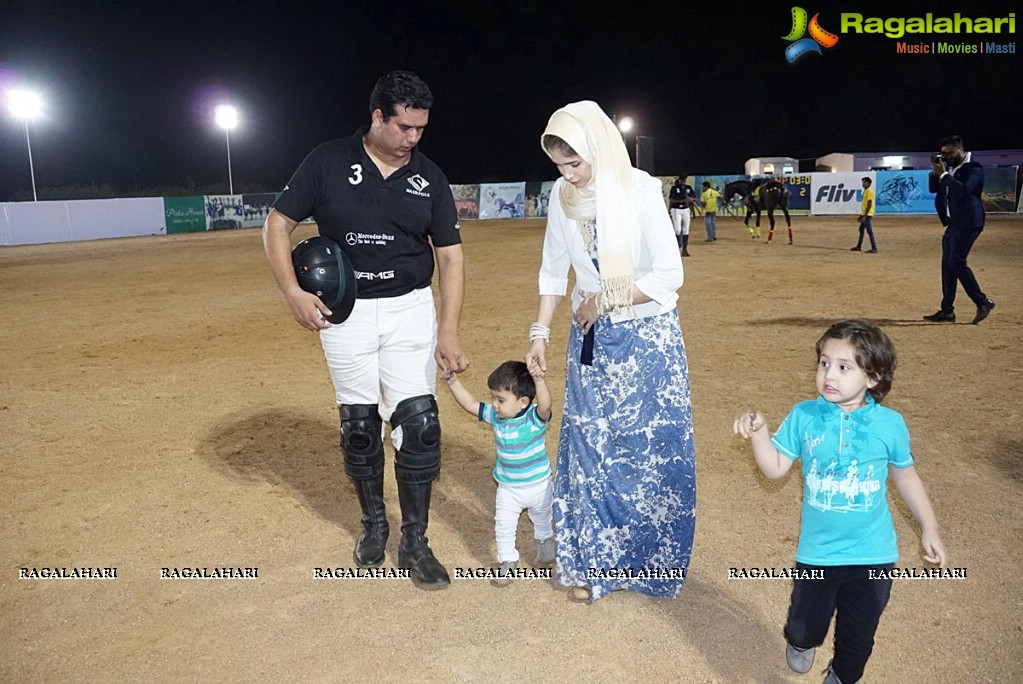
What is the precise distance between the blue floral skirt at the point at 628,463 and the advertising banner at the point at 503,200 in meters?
37.8

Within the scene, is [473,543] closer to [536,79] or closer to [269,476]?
[269,476]

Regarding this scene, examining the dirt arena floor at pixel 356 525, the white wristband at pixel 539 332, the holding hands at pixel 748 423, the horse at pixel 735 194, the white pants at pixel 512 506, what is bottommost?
the dirt arena floor at pixel 356 525

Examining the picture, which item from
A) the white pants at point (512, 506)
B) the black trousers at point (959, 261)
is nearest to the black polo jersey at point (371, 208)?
the white pants at point (512, 506)

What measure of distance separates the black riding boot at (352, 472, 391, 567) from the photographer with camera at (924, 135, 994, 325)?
776 centimetres

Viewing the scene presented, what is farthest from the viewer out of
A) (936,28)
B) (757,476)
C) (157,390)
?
(936,28)

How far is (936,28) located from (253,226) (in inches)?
1853

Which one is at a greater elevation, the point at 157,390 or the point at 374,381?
the point at 374,381

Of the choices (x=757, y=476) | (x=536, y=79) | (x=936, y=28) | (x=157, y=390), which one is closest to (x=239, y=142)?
(x=536, y=79)

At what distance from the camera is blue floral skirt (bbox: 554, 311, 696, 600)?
10.9 feet

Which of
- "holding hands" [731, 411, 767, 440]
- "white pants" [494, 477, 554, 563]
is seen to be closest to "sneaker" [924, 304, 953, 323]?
"white pants" [494, 477, 554, 563]

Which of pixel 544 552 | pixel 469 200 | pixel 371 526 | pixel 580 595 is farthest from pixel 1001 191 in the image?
pixel 371 526

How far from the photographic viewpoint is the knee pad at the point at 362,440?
3.87 metres

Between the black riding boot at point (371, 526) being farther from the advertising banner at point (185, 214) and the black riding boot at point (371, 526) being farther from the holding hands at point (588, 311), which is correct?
the advertising banner at point (185, 214)

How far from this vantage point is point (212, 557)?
4066mm
